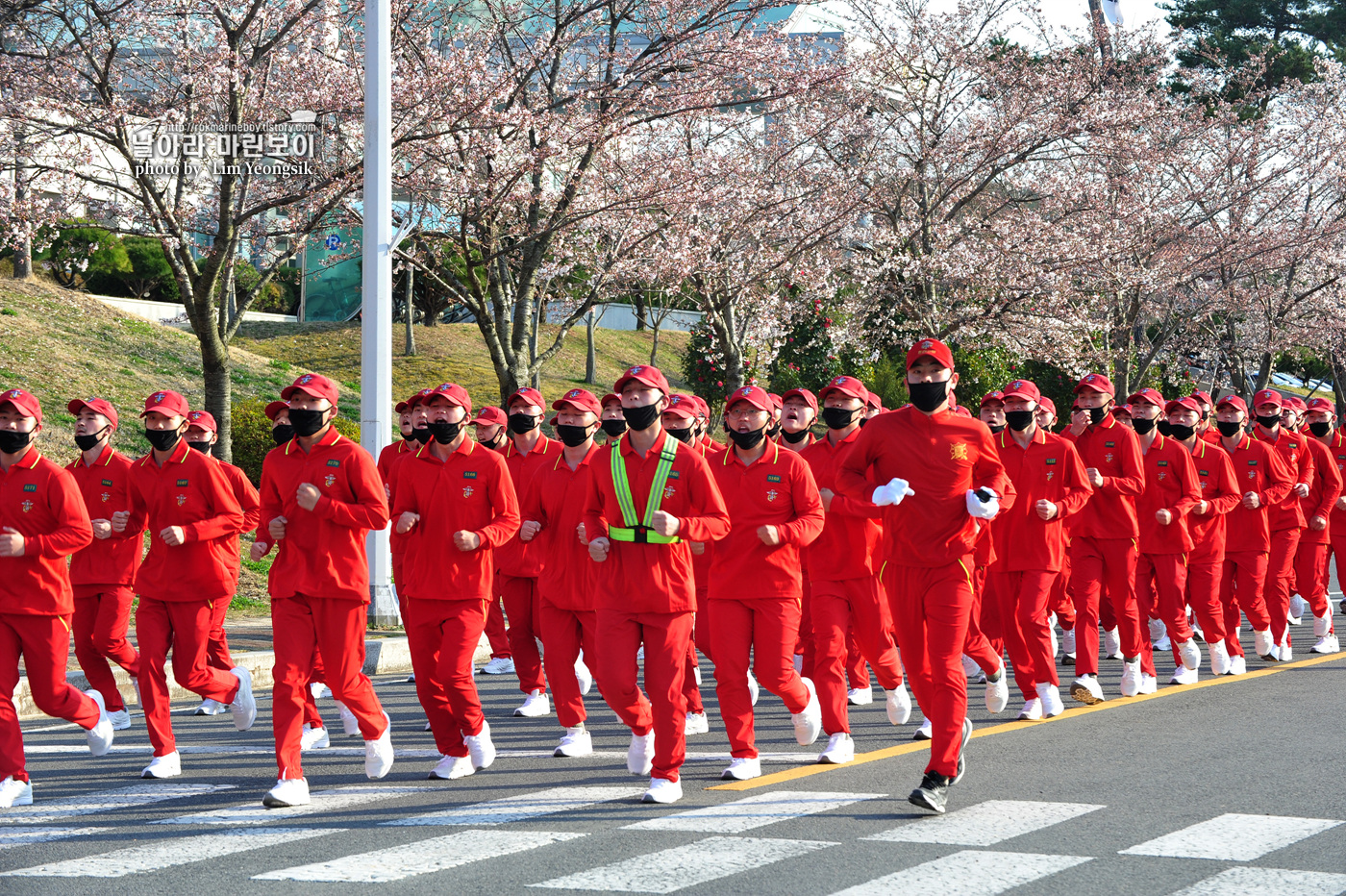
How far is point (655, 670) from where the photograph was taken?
7520 millimetres

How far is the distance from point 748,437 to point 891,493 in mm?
1392

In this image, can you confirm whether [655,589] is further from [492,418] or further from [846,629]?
[492,418]

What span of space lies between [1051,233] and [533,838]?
21.3 metres

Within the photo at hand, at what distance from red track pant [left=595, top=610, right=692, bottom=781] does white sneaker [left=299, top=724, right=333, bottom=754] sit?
2287 millimetres

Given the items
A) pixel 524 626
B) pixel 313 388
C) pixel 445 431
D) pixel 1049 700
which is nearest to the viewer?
pixel 313 388

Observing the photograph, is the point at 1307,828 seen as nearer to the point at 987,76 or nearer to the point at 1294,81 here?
the point at 987,76

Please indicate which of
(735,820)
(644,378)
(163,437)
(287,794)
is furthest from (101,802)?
(644,378)

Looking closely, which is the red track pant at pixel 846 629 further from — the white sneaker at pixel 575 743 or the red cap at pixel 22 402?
the red cap at pixel 22 402

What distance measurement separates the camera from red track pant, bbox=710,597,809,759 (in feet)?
26.0

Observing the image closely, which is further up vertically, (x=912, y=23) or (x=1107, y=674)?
(x=912, y=23)

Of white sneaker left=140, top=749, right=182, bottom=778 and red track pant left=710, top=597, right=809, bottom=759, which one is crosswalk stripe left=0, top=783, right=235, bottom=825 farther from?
red track pant left=710, top=597, right=809, bottom=759

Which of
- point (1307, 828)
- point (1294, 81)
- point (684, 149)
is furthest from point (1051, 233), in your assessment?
point (1307, 828)

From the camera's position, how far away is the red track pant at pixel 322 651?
7.55 metres

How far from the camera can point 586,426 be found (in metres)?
8.84
